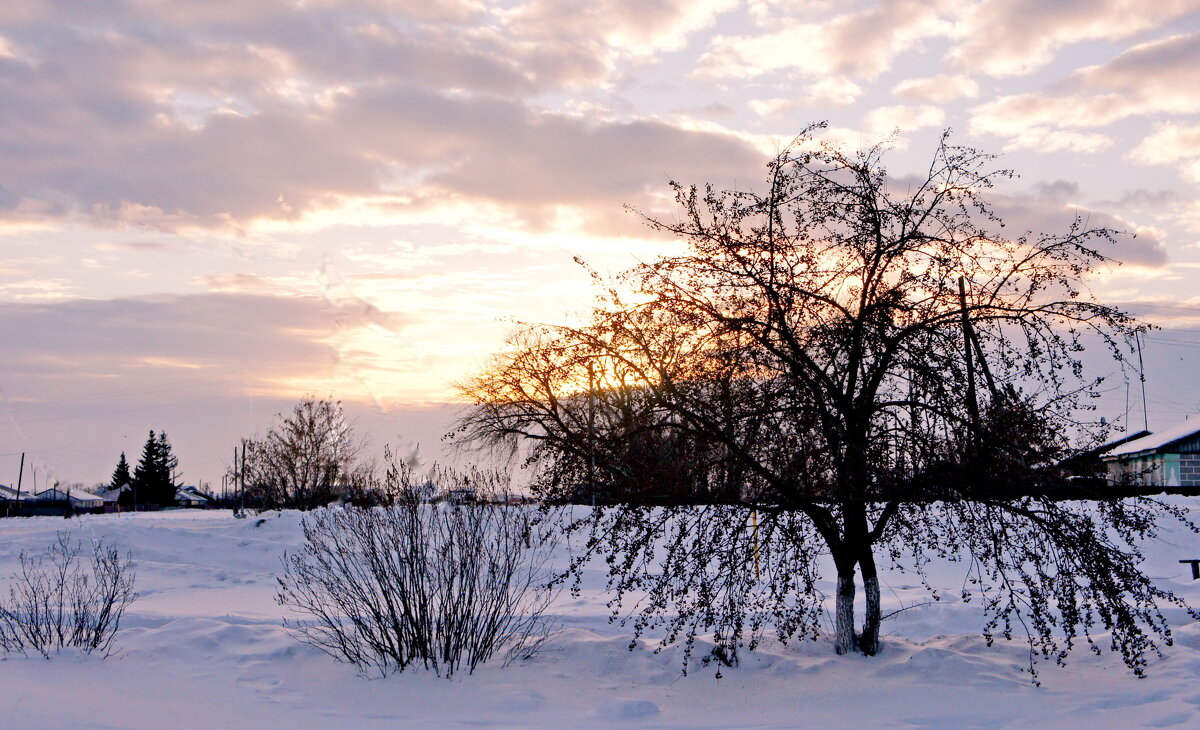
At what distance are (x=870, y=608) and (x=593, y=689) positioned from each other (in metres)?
3.08

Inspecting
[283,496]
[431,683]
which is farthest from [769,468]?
[283,496]

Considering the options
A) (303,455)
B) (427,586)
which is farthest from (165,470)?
(427,586)

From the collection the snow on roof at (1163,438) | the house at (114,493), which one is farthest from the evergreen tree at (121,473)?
the snow on roof at (1163,438)

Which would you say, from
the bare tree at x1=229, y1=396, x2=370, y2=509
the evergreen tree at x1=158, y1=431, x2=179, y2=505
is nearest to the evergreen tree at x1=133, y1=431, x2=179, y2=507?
the evergreen tree at x1=158, y1=431, x2=179, y2=505

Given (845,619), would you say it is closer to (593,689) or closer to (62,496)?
(593,689)

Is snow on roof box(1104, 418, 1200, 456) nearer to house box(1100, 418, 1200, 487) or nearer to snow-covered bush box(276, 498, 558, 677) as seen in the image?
house box(1100, 418, 1200, 487)

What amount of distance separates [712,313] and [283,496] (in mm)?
43116

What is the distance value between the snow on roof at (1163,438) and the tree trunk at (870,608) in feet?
96.1

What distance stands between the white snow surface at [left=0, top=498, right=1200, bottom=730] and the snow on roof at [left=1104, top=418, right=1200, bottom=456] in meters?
26.6

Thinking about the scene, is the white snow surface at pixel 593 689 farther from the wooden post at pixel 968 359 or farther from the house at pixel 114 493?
the house at pixel 114 493

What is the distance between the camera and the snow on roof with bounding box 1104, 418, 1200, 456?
121ft

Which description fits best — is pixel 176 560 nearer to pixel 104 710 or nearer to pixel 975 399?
pixel 104 710

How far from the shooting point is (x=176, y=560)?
80.3 ft

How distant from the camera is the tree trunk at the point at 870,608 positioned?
35.6 feet
